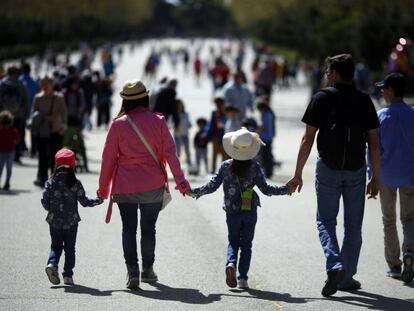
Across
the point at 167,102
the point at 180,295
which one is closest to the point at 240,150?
the point at 180,295

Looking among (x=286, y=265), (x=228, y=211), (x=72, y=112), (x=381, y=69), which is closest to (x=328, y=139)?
(x=228, y=211)

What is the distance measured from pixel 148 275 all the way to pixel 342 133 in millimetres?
1958

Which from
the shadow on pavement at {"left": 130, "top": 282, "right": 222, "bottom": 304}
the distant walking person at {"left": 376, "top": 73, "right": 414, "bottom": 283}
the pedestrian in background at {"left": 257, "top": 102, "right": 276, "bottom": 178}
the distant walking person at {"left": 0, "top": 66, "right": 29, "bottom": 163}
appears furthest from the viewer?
the pedestrian in background at {"left": 257, "top": 102, "right": 276, "bottom": 178}

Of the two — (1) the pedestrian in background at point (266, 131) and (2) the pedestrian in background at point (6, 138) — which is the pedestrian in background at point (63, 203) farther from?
(1) the pedestrian in background at point (266, 131)

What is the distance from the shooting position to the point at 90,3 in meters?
A: 116

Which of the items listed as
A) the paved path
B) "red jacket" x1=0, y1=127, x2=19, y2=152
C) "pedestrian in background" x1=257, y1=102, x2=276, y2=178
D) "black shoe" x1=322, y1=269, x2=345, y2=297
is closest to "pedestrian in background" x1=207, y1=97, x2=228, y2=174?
"pedestrian in background" x1=257, y1=102, x2=276, y2=178

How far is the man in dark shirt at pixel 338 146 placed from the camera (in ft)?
27.5

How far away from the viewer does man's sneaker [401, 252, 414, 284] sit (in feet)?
30.0

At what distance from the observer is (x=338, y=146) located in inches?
331

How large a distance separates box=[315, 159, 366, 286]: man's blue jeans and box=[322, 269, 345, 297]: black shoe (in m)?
0.19

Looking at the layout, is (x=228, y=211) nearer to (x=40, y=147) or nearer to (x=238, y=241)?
(x=238, y=241)

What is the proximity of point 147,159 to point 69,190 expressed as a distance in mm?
736

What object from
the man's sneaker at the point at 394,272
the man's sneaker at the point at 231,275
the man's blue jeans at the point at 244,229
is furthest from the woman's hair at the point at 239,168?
the man's sneaker at the point at 394,272

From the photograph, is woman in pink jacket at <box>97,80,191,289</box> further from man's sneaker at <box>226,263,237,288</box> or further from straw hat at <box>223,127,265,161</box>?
man's sneaker at <box>226,263,237,288</box>
